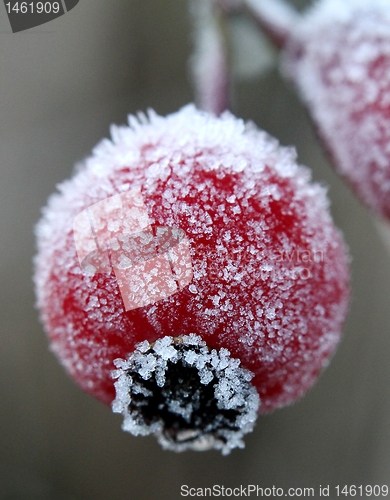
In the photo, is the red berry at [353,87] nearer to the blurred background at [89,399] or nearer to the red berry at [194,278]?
the red berry at [194,278]

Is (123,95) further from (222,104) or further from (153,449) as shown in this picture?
(153,449)

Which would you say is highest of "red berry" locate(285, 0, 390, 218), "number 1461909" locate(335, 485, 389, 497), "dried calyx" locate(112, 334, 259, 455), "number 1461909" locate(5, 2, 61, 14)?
"number 1461909" locate(5, 2, 61, 14)

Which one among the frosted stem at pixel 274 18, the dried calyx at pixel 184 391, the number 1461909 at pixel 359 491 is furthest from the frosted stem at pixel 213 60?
the number 1461909 at pixel 359 491

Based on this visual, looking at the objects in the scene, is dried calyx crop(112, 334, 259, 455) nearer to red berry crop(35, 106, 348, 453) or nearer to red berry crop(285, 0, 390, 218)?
red berry crop(35, 106, 348, 453)

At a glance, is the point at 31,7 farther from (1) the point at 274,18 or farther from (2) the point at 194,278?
(2) the point at 194,278

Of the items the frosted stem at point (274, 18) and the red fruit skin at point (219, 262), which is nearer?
the red fruit skin at point (219, 262)

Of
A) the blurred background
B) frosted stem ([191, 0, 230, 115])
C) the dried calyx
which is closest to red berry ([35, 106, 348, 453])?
the dried calyx

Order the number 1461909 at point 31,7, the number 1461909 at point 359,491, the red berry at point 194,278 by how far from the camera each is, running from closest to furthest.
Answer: the red berry at point 194,278
the number 1461909 at point 31,7
the number 1461909 at point 359,491
